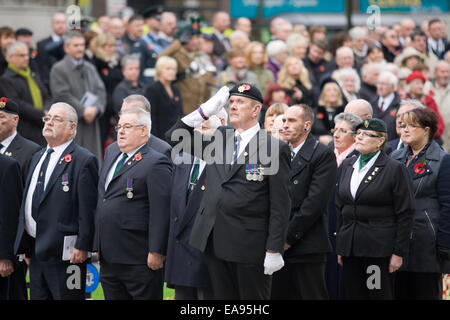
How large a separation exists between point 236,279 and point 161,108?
554 centimetres

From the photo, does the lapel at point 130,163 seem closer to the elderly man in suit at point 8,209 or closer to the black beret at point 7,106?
the elderly man in suit at point 8,209

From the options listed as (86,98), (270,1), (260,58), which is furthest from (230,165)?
(270,1)

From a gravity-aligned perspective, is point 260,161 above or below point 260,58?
below

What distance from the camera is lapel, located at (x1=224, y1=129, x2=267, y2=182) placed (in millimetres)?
6719

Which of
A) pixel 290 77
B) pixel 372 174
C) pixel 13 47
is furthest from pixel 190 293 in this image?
pixel 290 77

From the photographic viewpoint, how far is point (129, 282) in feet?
24.1

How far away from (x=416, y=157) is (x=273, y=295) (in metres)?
1.87

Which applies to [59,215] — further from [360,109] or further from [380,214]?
[360,109]

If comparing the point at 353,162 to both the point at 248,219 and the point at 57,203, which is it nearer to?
the point at 248,219

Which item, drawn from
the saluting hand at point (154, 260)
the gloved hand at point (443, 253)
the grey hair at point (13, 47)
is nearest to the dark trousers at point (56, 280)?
the saluting hand at point (154, 260)

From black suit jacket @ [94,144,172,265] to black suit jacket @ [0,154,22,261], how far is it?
38.3 inches

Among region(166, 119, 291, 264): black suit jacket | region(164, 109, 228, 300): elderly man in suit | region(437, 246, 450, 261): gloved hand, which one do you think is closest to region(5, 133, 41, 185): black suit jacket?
region(164, 109, 228, 300): elderly man in suit

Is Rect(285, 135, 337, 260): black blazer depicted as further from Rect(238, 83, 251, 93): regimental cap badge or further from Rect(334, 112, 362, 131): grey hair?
Rect(238, 83, 251, 93): regimental cap badge

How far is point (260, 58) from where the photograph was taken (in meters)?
13.4
